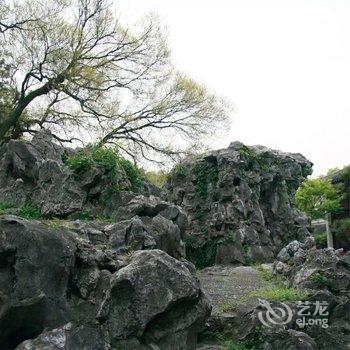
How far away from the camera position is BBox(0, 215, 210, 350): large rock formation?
23.0 ft

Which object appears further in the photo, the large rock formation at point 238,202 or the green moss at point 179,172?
the green moss at point 179,172

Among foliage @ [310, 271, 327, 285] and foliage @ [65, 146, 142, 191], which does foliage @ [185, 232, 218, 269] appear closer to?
foliage @ [65, 146, 142, 191]

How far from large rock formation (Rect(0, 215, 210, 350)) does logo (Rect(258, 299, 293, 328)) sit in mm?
1181

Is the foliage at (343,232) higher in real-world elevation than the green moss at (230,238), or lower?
higher

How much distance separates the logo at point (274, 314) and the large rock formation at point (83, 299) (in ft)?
3.87

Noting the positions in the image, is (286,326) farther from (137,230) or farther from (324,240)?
(324,240)

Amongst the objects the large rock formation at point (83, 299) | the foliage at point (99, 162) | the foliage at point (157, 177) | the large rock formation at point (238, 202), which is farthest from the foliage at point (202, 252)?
the large rock formation at point (83, 299)

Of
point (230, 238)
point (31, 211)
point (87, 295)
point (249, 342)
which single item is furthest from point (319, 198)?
point (87, 295)

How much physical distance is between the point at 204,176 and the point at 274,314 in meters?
13.5

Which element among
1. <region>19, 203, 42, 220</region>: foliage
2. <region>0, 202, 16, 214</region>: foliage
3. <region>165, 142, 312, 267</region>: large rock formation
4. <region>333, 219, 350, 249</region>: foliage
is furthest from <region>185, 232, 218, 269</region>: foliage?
<region>333, 219, 350, 249</region>: foliage

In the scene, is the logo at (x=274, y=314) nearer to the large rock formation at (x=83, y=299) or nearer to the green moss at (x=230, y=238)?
the large rock formation at (x=83, y=299)

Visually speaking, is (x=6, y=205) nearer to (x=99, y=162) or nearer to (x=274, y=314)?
(x=99, y=162)

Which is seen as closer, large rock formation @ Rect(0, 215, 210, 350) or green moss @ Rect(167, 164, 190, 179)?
large rock formation @ Rect(0, 215, 210, 350)

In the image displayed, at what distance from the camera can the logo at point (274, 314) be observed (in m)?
8.55
